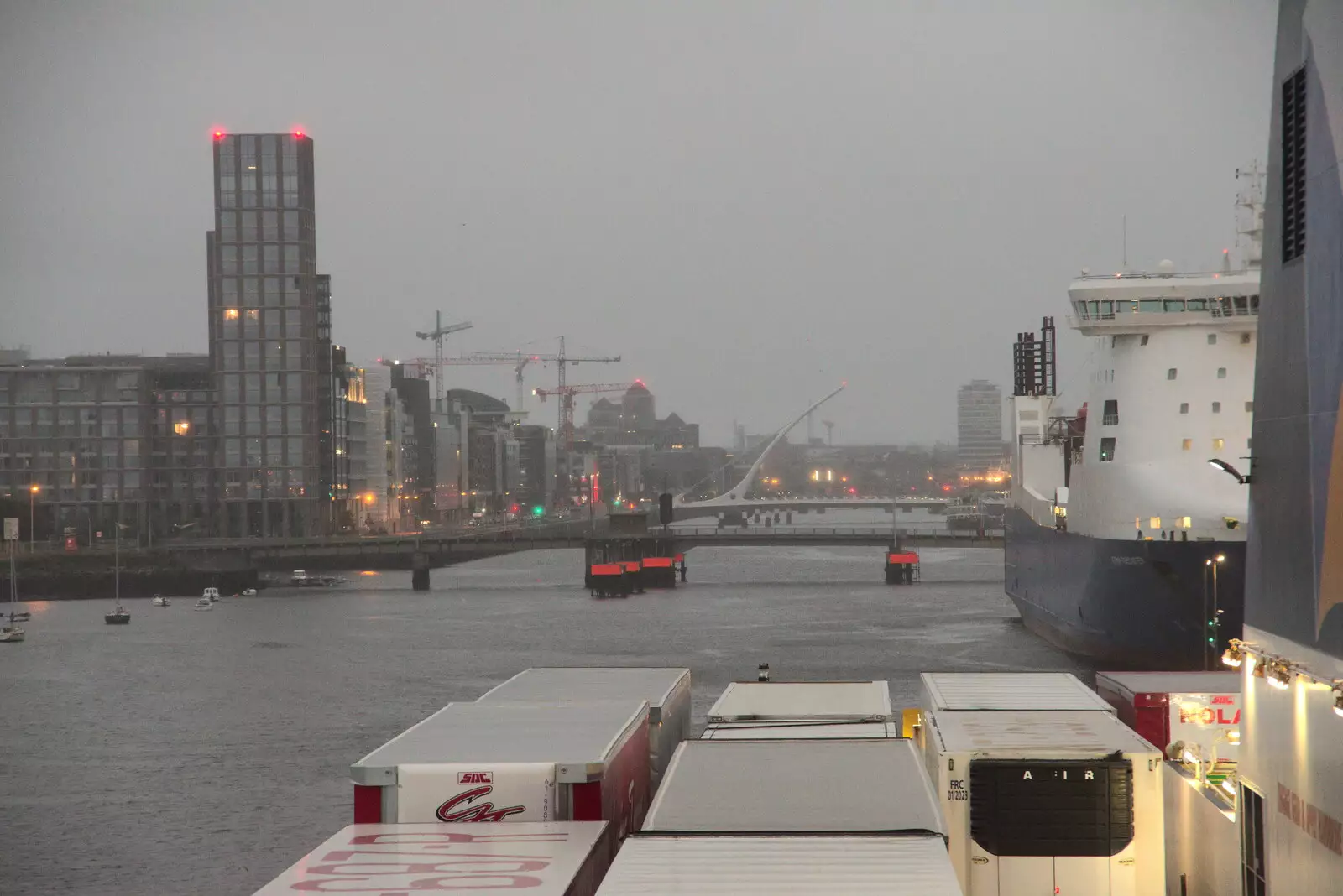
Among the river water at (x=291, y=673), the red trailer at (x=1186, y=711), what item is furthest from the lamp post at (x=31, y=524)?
the red trailer at (x=1186, y=711)

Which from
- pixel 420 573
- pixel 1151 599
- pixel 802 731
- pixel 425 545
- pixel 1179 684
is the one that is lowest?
pixel 420 573

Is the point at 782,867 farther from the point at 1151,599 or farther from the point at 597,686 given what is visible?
the point at 1151,599

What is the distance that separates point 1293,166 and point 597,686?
29.2ft

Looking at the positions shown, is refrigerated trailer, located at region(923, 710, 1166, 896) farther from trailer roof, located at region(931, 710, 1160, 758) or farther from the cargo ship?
the cargo ship

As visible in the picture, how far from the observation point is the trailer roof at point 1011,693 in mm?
13875

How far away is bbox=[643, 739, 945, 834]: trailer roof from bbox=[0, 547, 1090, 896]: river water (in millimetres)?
11182

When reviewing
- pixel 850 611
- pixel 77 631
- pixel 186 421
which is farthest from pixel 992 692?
pixel 186 421

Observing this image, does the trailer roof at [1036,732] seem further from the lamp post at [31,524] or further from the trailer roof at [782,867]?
the lamp post at [31,524]

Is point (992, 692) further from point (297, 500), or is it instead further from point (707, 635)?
point (297, 500)

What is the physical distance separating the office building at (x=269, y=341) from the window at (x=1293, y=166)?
104440 millimetres

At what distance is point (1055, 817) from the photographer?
10.5 m

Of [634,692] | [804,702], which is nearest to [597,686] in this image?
[634,692]

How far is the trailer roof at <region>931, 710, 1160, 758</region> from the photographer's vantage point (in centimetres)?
1066

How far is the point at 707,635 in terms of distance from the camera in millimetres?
54500
